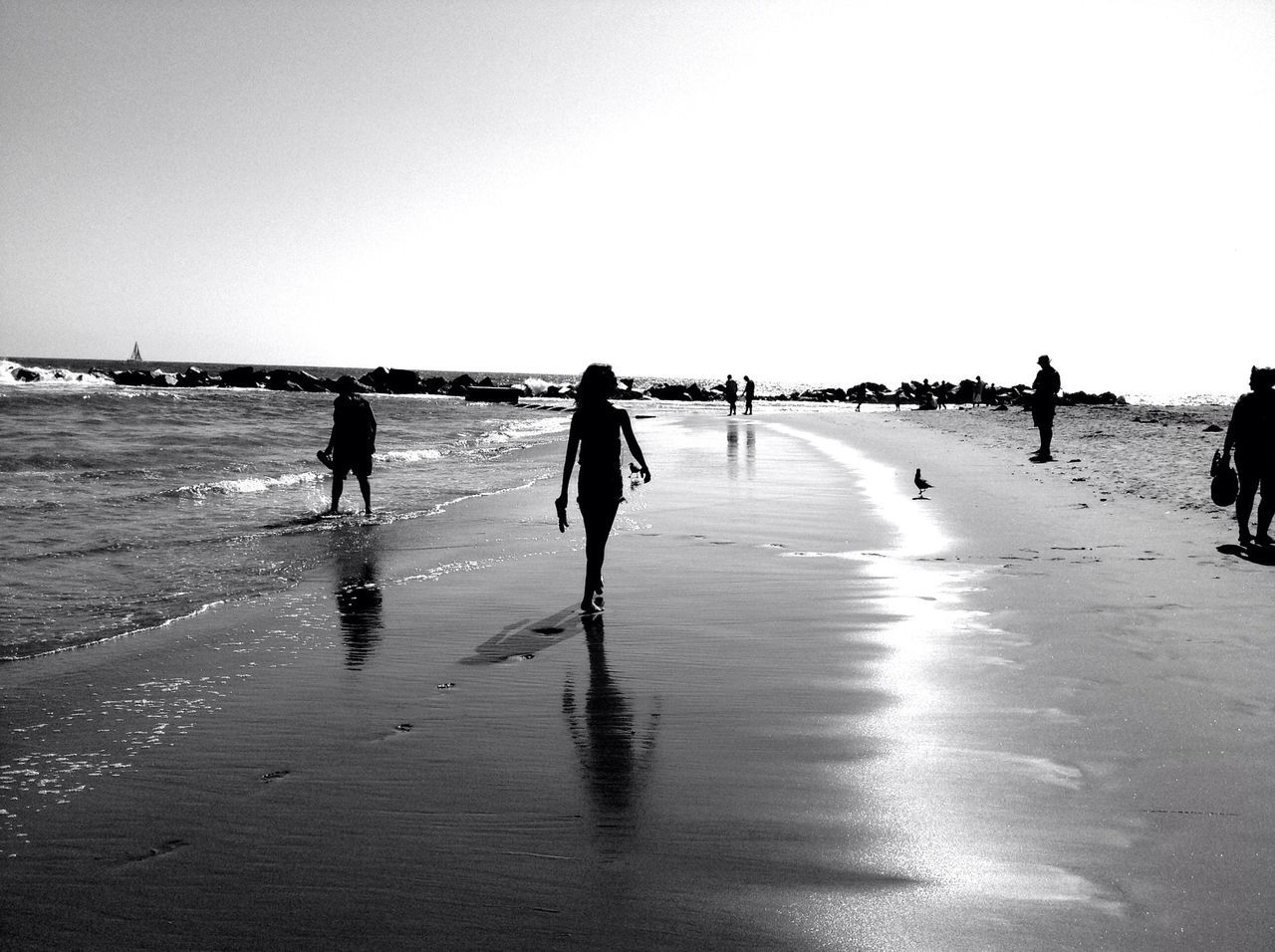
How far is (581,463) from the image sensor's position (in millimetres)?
7523

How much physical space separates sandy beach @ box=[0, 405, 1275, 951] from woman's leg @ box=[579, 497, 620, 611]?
0.73ft

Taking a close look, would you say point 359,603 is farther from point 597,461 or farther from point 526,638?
point 597,461

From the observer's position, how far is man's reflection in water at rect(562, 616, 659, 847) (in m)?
3.54

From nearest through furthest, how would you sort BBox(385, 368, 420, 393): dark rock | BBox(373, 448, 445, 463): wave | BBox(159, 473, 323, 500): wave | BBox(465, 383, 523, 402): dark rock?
1. BBox(159, 473, 323, 500): wave
2. BBox(373, 448, 445, 463): wave
3. BBox(465, 383, 523, 402): dark rock
4. BBox(385, 368, 420, 393): dark rock

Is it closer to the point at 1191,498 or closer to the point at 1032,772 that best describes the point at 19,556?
the point at 1032,772

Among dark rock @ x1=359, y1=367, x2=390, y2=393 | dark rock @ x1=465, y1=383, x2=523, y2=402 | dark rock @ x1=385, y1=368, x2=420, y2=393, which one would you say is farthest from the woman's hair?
dark rock @ x1=359, y1=367, x2=390, y2=393

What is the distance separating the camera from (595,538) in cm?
722

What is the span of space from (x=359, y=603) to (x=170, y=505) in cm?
796

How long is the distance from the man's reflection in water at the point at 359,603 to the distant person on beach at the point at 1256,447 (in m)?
8.29

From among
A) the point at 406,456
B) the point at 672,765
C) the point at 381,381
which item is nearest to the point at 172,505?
the point at 406,456

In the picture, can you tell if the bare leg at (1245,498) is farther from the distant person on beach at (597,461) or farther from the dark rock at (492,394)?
the dark rock at (492,394)

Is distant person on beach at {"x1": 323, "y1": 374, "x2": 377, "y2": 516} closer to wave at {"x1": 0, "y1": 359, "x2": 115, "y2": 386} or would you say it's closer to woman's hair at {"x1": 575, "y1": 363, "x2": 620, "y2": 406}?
woman's hair at {"x1": 575, "y1": 363, "x2": 620, "y2": 406}

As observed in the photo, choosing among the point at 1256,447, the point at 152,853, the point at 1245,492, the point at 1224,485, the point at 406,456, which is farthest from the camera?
the point at 406,456

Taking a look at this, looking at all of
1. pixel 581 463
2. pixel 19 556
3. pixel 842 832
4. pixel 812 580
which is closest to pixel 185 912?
pixel 842 832
